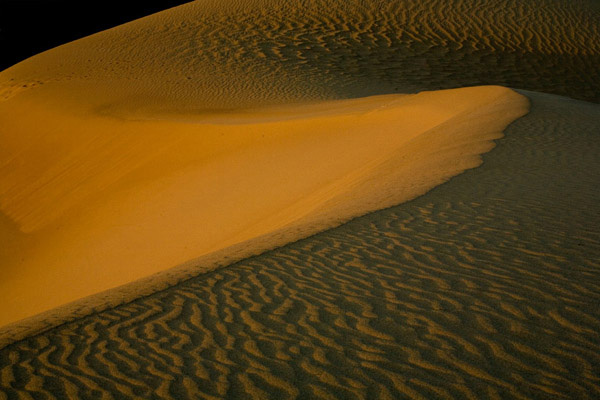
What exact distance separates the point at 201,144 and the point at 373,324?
39.4ft

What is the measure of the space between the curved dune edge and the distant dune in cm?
7

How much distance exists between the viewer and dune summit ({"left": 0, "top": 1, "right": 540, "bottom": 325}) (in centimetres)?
990

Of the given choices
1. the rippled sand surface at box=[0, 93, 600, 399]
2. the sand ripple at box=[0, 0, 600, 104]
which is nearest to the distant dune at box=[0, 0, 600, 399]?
the rippled sand surface at box=[0, 93, 600, 399]

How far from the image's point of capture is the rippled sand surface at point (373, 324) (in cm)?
363

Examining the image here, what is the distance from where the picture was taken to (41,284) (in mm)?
10664

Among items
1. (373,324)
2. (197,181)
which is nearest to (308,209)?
(373,324)

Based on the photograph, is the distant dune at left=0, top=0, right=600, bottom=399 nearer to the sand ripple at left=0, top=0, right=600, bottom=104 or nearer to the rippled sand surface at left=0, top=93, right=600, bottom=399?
the rippled sand surface at left=0, top=93, right=600, bottom=399

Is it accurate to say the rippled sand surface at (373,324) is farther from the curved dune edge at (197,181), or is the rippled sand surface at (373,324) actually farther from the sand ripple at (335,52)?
the sand ripple at (335,52)

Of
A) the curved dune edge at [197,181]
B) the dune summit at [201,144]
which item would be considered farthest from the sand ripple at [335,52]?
the curved dune edge at [197,181]

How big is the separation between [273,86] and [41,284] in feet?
42.2

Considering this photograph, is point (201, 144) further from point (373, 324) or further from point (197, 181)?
point (373, 324)

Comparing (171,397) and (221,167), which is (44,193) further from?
(171,397)

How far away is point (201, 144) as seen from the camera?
15.7 metres

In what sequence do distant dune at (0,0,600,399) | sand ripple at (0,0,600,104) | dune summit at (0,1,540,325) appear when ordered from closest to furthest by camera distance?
1. distant dune at (0,0,600,399)
2. dune summit at (0,1,540,325)
3. sand ripple at (0,0,600,104)
